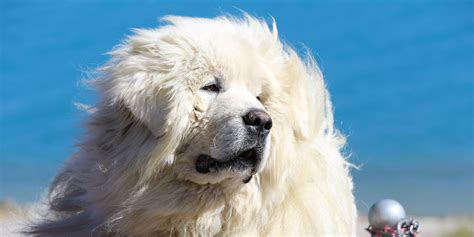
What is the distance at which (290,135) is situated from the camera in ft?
14.9

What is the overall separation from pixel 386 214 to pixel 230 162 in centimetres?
185

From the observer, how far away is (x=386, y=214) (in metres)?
5.50

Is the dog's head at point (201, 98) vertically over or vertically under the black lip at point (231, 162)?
over

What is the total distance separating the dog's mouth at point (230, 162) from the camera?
13.6ft

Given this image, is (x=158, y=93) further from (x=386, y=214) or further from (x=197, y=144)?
(x=386, y=214)

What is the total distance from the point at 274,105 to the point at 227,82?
371mm

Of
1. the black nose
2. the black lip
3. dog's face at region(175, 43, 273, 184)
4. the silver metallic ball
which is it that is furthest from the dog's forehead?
the silver metallic ball

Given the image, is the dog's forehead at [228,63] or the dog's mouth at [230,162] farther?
the dog's forehead at [228,63]

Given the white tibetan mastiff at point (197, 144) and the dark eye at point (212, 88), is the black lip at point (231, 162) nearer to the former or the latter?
the white tibetan mastiff at point (197, 144)

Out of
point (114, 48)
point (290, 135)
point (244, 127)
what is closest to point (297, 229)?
point (290, 135)

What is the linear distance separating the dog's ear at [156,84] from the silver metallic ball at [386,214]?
207cm

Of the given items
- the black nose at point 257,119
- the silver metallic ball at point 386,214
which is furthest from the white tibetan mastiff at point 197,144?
the silver metallic ball at point 386,214

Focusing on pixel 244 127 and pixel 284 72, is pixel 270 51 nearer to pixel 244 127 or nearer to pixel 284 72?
pixel 284 72

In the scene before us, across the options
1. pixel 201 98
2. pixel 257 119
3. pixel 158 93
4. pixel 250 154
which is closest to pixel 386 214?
pixel 250 154
